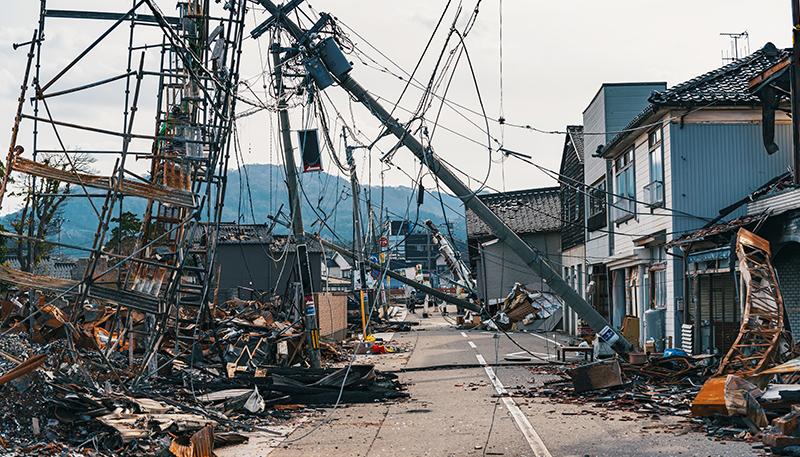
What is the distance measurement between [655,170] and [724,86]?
9.80 ft

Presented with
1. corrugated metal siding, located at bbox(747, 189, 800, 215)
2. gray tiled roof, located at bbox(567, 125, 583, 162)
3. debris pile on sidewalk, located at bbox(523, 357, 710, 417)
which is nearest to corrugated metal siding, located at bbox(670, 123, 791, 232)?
corrugated metal siding, located at bbox(747, 189, 800, 215)

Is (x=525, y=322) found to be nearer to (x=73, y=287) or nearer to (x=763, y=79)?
(x=763, y=79)

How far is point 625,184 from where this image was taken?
31.8 metres

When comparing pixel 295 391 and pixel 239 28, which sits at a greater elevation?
pixel 239 28

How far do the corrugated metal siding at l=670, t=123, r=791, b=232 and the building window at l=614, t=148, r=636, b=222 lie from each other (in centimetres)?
399

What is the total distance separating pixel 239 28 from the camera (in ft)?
56.3

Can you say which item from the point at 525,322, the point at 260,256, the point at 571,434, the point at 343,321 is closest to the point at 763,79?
the point at 571,434

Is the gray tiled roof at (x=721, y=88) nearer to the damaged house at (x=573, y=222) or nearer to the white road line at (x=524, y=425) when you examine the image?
the white road line at (x=524, y=425)

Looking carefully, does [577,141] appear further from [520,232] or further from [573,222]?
[520,232]

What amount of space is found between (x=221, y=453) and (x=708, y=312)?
16102 millimetres

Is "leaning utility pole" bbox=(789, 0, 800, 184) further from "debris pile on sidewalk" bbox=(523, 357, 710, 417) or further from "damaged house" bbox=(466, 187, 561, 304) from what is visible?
"damaged house" bbox=(466, 187, 561, 304)

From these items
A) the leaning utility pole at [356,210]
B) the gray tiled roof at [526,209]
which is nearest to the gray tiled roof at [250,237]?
the gray tiled roof at [526,209]

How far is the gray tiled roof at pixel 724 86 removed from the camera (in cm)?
2456

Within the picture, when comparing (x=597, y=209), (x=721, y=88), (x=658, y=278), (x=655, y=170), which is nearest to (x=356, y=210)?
(x=597, y=209)
